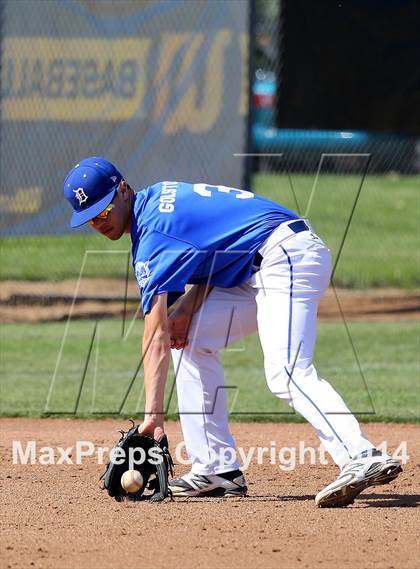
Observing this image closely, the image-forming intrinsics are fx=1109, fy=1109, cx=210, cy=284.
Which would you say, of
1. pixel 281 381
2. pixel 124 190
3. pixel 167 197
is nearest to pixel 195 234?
Result: pixel 167 197

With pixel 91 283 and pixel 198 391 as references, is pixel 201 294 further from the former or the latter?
pixel 91 283

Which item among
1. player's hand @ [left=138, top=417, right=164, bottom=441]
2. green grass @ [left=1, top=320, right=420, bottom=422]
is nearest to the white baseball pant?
player's hand @ [left=138, top=417, right=164, bottom=441]

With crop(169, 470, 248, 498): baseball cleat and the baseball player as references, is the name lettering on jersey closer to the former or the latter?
the baseball player

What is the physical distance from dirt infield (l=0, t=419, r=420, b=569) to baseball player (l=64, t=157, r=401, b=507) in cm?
24

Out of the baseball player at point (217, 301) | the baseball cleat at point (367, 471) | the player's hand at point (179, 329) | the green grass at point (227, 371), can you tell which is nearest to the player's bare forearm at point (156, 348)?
the baseball player at point (217, 301)

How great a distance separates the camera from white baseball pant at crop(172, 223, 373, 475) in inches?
195

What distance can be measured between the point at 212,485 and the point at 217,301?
940 millimetres

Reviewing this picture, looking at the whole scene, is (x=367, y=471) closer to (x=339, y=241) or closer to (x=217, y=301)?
(x=217, y=301)

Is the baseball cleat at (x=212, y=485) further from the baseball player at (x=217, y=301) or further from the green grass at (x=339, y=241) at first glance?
the green grass at (x=339, y=241)

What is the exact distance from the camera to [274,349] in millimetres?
5055

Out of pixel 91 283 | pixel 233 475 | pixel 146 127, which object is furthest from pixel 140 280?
pixel 91 283

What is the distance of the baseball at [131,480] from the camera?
17.3ft

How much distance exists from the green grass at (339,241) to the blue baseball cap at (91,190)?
6.23m

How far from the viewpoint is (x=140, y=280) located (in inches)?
197
